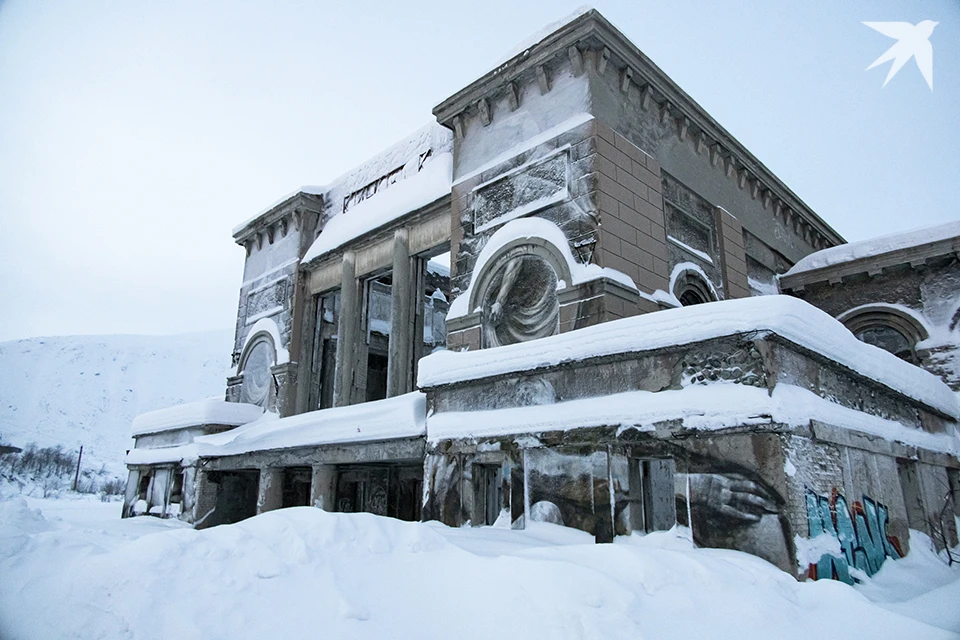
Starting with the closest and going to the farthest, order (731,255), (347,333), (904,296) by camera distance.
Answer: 1. (731,255)
2. (904,296)
3. (347,333)

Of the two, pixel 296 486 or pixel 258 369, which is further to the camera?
pixel 258 369

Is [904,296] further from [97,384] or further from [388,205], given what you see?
[97,384]

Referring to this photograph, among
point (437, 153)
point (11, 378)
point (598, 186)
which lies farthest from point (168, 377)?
point (598, 186)

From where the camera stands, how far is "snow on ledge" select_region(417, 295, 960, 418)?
557 cm

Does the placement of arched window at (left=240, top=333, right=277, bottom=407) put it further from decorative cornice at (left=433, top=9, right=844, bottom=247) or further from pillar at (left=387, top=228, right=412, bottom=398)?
decorative cornice at (left=433, top=9, right=844, bottom=247)

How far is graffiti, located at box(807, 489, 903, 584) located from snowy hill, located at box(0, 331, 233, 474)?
47.8 metres

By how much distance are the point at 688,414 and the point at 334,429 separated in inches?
245

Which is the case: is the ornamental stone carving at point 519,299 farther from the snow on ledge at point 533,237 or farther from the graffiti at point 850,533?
the graffiti at point 850,533

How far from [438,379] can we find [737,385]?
12.9 feet

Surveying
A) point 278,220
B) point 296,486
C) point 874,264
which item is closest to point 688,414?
point 296,486

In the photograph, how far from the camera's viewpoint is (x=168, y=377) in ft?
232

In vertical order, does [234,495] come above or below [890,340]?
below

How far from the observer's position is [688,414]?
5676 mm

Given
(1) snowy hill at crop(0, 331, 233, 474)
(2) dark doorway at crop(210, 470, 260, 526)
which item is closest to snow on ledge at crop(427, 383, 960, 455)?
(2) dark doorway at crop(210, 470, 260, 526)
